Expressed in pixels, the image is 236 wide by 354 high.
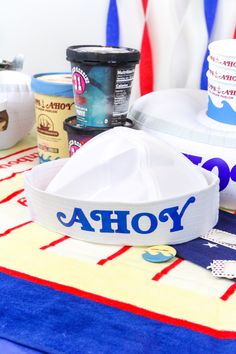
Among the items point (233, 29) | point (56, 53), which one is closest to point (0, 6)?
point (56, 53)

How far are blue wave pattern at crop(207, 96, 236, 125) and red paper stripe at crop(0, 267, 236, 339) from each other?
382 mm

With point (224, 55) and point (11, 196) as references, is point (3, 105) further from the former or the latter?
point (224, 55)

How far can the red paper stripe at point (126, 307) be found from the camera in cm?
48

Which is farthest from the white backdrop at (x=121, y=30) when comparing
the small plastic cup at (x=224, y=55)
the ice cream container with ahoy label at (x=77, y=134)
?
the ice cream container with ahoy label at (x=77, y=134)

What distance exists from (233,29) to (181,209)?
0.50m

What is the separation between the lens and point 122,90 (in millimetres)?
815

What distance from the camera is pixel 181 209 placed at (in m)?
0.64

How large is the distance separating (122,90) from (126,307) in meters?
0.40

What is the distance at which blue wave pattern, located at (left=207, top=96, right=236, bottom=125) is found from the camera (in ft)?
2.56

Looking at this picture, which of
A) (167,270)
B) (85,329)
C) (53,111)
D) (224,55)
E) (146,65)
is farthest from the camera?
(146,65)

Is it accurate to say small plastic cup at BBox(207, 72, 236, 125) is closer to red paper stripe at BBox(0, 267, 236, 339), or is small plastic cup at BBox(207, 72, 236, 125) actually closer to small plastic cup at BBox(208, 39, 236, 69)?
small plastic cup at BBox(208, 39, 236, 69)

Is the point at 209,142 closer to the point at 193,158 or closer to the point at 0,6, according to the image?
the point at 193,158

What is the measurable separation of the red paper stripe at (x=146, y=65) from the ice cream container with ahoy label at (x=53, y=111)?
0.77ft

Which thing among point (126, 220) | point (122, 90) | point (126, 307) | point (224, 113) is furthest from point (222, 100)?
point (126, 307)
